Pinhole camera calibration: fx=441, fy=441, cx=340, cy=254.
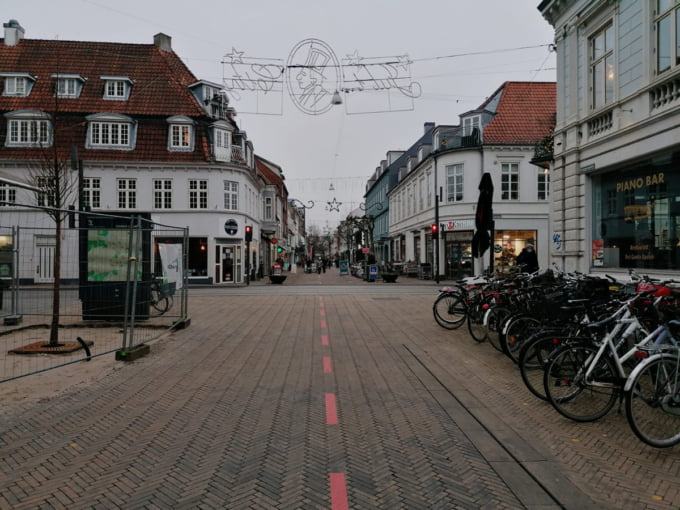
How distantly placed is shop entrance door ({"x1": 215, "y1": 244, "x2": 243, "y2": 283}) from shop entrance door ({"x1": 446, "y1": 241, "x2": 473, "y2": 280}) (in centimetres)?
1421

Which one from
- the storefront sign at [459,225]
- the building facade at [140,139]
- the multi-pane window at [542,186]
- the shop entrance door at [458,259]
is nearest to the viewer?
the building facade at [140,139]

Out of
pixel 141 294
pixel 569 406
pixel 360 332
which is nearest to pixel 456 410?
pixel 569 406

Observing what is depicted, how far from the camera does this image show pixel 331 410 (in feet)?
15.9

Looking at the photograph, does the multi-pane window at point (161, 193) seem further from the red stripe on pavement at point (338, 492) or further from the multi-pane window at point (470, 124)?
the red stripe on pavement at point (338, 492)

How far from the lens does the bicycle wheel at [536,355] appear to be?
5.12 metres

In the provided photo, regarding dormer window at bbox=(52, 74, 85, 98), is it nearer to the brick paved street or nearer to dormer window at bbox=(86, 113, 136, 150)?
dormer window at bbox=(86, 113, 136, 150)

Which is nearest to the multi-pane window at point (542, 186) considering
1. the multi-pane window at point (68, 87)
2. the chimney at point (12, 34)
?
the multi-pane window at point (68, 87)

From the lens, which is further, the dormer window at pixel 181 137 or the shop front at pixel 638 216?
the dormer window at pixel 181 137

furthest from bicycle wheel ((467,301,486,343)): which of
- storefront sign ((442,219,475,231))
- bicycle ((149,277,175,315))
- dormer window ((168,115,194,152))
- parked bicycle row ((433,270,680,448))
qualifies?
dormer window ((168,115,194,152))

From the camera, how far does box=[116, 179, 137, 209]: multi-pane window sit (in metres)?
26.8

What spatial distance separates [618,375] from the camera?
442 cm

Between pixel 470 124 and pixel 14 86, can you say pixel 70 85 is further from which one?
pixel 470 124

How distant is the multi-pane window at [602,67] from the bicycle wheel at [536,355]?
820 centimetres

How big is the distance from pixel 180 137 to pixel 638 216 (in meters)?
24.5
